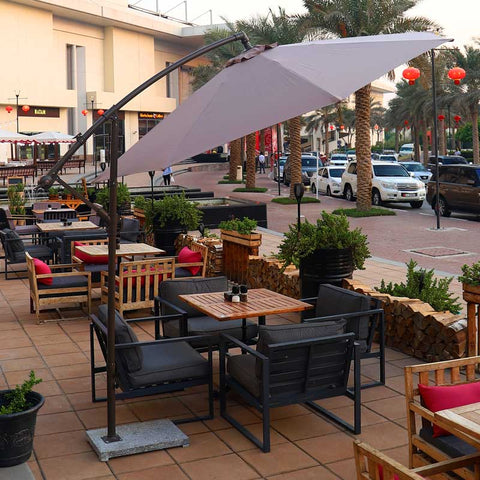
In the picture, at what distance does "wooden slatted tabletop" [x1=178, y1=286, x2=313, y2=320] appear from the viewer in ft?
21.8

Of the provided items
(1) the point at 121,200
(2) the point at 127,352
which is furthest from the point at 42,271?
(1) the point at 121,200

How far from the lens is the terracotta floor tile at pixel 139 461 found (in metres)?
5.34

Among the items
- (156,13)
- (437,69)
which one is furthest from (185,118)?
(156,13)

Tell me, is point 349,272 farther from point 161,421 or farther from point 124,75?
point 124,75

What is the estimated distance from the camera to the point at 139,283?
31.3 ft

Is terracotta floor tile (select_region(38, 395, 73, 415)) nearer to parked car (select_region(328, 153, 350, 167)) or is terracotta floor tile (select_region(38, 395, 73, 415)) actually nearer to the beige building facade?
parked car (select_region(328, 153, 350, 167))

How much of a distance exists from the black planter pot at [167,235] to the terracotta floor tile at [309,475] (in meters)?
9.78

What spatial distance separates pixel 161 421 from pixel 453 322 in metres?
3.08

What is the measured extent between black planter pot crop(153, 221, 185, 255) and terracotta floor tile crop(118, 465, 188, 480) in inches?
376

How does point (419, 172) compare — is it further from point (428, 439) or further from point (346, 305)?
point (428, 439)

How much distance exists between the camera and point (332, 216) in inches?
354

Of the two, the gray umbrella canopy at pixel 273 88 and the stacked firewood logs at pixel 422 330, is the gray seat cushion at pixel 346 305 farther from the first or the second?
the gray umbrella canopy at pixel 273 88

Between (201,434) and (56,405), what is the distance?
1.48m

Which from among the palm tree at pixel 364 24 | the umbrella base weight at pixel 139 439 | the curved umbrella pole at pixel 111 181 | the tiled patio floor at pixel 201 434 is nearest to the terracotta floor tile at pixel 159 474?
the tiled patio floor at pixel 201 434
